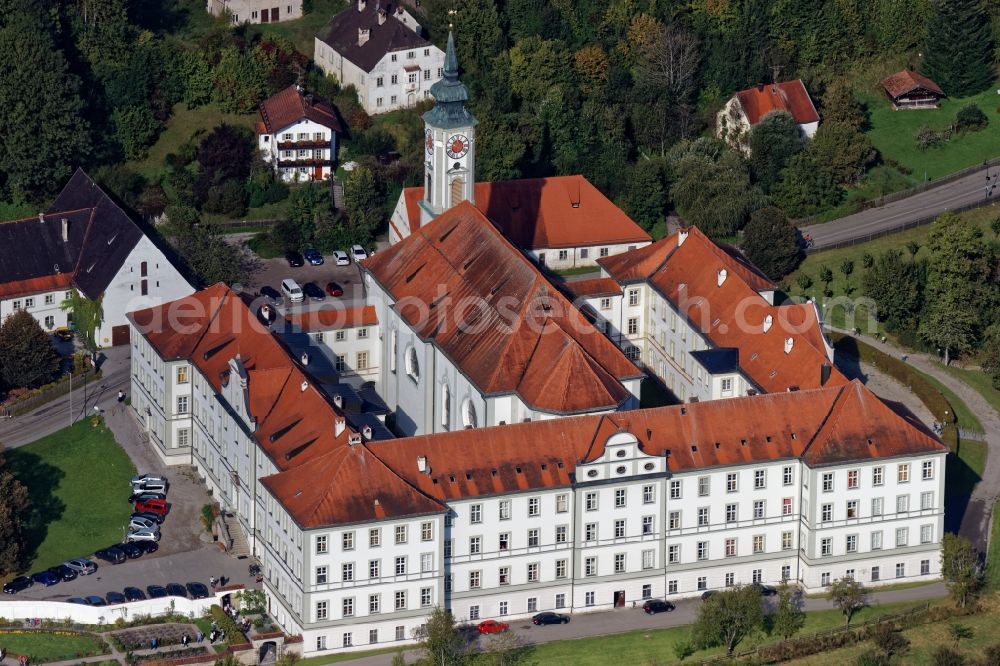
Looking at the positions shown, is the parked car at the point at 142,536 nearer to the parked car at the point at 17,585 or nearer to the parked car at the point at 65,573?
the parked car at the point at 65,573

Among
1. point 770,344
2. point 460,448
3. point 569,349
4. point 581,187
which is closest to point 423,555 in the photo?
point 460,448

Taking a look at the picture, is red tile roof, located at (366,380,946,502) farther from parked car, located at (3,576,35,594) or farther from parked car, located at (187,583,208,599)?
parked car, located at (3,576,35,594)

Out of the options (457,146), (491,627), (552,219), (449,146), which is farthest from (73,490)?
(552,219)

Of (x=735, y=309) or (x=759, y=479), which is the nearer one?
(x=759, y=479)

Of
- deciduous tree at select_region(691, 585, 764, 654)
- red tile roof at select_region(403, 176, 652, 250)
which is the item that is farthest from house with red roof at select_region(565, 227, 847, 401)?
deciduous tree at select_region(691, 585, 764, 654)

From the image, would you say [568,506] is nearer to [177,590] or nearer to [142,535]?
[177,590]

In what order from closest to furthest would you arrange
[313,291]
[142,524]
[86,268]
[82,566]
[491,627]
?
1. [491,627]
2. [82,566]
3. [142,524]
4. [86,268]
5. [313,291]
